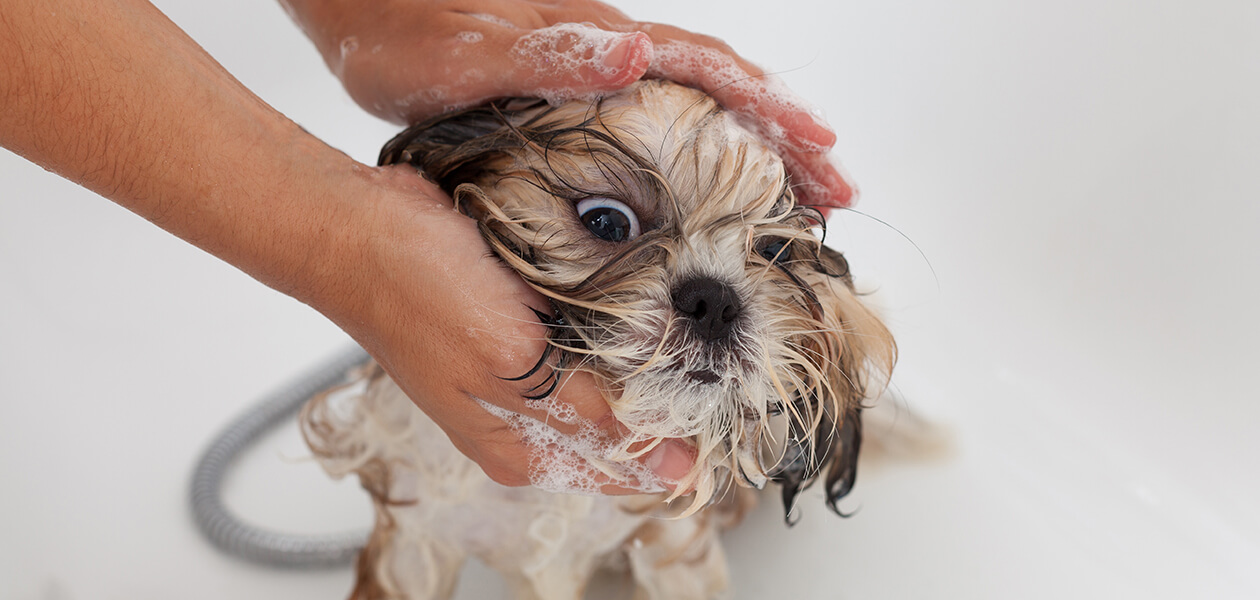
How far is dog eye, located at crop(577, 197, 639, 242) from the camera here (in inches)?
43.8

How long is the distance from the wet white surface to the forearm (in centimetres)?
117

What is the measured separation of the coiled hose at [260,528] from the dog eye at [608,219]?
56.9 inches

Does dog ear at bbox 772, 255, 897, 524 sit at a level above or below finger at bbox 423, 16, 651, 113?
below

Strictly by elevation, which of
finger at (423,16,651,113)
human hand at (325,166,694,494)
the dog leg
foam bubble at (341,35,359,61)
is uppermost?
finger at (423,16,651,113)

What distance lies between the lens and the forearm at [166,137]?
0.97m

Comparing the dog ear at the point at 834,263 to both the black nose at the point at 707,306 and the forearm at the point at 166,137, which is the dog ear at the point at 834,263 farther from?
the forearm at the point at 166,137

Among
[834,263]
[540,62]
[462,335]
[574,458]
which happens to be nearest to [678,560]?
[574,458]

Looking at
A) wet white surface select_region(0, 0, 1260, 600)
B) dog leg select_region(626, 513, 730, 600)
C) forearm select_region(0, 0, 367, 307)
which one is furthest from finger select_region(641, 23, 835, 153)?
wet white surface select_region(0, 0, 1260, 600)

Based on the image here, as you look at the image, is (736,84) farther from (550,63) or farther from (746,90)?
(550,63)

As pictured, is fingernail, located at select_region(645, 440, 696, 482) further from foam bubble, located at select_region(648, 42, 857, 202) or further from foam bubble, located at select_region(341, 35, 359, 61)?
foam bubble, located at select_region(341, 35, 359, 61)

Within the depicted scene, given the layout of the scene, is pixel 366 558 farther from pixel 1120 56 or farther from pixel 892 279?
pixel 1120 56

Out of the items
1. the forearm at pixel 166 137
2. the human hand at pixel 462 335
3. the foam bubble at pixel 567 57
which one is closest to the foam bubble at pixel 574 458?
the human hand at pixel 462 335

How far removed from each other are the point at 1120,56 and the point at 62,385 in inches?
110

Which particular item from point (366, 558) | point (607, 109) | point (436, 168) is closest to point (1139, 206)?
point (607, 109)
